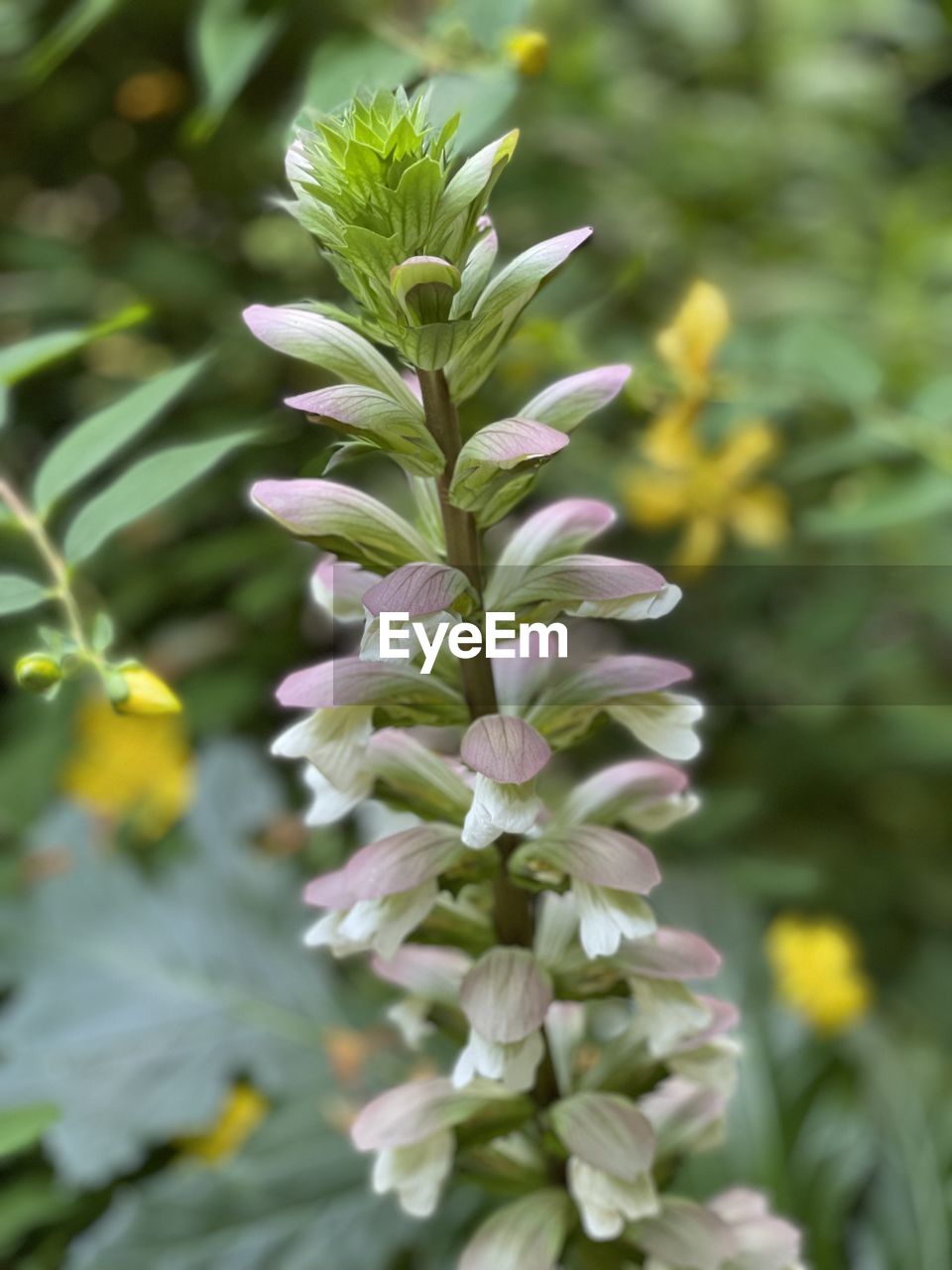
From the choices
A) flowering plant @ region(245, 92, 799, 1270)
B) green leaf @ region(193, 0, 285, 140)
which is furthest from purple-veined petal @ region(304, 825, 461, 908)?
green leaf @ region(193, 0, 285, 140)

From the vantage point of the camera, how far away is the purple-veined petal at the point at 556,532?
39 cm

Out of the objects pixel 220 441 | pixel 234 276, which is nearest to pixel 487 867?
pixel 220 441

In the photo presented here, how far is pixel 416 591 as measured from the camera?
32 cm

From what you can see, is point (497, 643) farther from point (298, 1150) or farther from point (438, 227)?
point (298, 1150)

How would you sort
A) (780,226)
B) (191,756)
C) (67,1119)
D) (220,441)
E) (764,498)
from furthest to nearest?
(780,226)
(191,756)
(764,498)
(67,1119)
(220,441)

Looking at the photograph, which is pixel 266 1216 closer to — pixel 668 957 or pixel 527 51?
pixel 668 957

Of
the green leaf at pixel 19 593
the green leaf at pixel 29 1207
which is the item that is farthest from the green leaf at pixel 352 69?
the green leaf at pixel 29 1207

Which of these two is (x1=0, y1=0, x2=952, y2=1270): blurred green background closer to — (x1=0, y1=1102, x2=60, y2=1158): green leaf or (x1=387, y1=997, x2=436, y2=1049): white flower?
(x1=0, y1=1102, x2=60, y2=1158): green leaf

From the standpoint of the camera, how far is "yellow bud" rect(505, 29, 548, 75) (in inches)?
20.7

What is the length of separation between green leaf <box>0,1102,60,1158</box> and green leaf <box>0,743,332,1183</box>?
140 millimetres

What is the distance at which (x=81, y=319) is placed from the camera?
35.4 inches

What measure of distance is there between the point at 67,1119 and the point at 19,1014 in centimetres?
9

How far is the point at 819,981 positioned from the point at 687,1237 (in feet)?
1.51

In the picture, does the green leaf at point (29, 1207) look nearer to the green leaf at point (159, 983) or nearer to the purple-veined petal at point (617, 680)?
the green leaf at point (159, 983)
